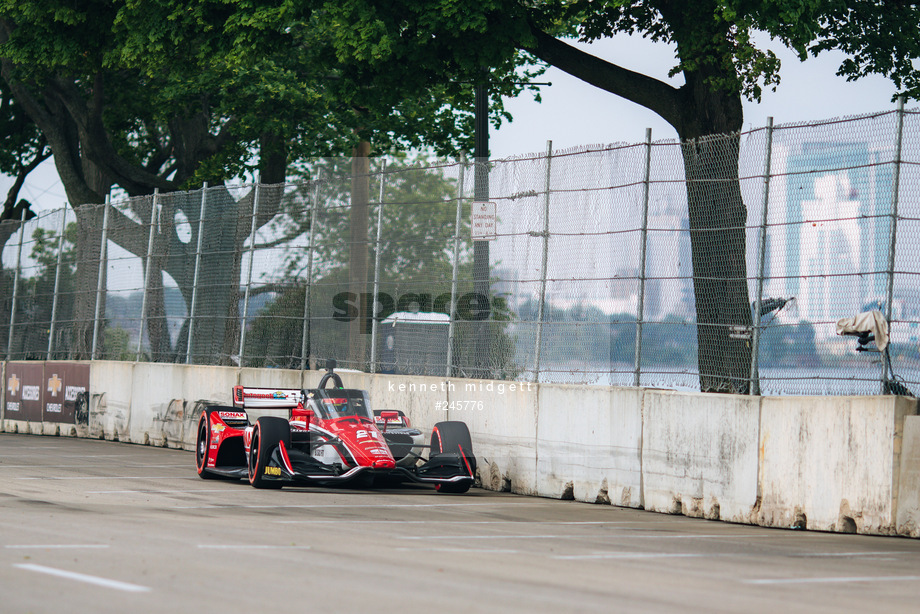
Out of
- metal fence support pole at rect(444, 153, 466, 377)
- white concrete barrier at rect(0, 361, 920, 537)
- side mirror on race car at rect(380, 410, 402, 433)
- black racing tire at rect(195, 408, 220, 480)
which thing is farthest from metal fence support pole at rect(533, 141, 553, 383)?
black racing tire at rect(195, 408, 220, 480)

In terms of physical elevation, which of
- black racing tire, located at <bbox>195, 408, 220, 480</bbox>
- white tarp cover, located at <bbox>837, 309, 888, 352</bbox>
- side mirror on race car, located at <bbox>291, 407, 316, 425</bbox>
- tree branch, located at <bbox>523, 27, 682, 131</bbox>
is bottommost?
black racing tire, located at <bbox>195, 408, 220, 480</bbox>

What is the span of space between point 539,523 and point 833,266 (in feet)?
12.4

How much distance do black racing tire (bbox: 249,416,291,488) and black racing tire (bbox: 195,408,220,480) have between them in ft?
4.53

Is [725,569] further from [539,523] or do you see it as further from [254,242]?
[254,242]

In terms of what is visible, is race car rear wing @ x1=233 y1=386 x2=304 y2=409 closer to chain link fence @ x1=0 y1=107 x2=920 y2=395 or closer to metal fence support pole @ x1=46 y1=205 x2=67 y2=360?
chain link fence @ x1=0 y1=107 x2=920 y2=395

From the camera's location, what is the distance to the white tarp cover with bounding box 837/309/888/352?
11594mm

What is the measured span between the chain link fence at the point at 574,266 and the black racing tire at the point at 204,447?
273 centimetres

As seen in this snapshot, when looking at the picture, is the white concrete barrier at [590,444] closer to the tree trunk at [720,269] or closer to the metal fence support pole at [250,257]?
the tree trunk at [720,269]

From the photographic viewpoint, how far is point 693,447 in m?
13.2

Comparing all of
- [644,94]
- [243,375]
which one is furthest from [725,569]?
[243,375]

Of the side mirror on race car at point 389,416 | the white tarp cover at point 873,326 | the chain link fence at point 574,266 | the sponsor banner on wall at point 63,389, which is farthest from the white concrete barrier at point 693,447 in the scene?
the sponsor banner on wall at point 63,389

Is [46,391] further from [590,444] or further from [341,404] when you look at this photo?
[590,444]

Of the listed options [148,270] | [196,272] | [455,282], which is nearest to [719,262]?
[455,282]

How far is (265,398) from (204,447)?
39.3 inches
